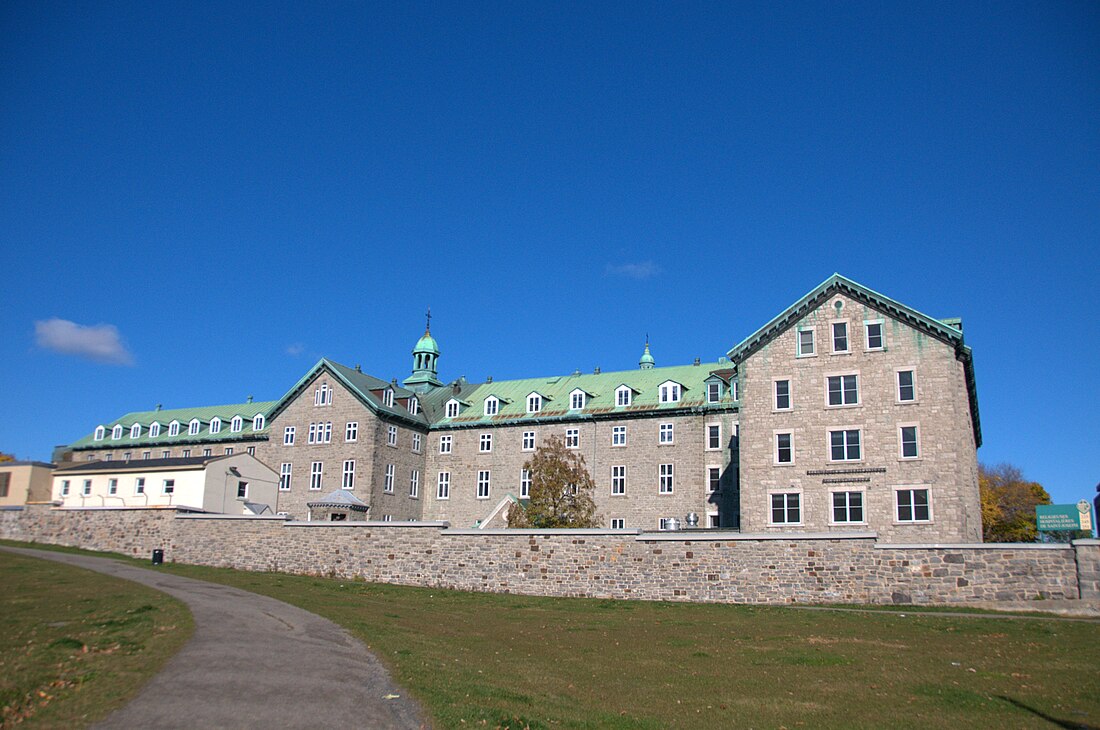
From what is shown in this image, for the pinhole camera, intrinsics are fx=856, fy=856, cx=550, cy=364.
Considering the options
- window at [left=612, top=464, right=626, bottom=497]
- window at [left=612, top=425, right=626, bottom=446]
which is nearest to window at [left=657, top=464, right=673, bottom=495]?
window at [left=612, top=464, right=626, bottom=497]

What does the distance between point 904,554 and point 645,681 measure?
17.2 m

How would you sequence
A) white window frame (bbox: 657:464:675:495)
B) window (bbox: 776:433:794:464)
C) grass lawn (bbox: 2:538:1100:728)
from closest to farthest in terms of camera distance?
1. grass lawn (bbox: 2:538:1100:728)
2. window (bbox: 776:433:794:464)
3. white window frame (bbox: 657:464:675:495)

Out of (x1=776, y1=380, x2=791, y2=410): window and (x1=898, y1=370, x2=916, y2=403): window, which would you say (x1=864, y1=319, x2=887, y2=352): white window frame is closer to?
(x1=898, y1=370, x2=916, y2=403): window

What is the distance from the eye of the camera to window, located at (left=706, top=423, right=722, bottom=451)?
5225 cm

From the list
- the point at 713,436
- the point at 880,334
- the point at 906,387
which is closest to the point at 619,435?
the point at 713,436

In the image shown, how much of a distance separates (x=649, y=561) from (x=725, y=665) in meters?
14.6

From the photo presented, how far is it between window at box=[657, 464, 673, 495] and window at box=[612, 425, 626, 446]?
3.21m

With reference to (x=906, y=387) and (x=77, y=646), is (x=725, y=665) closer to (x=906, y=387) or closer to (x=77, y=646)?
(x=77, y=646)

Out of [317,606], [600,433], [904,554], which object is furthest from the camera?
[600,433]

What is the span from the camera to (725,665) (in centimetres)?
1847

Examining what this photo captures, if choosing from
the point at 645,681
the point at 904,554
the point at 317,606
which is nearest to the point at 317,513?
the point at 317,606

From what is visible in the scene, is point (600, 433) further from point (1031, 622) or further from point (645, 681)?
point (645, 681)

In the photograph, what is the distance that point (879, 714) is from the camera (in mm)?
13969

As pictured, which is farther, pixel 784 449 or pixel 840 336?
pixel 840 336
